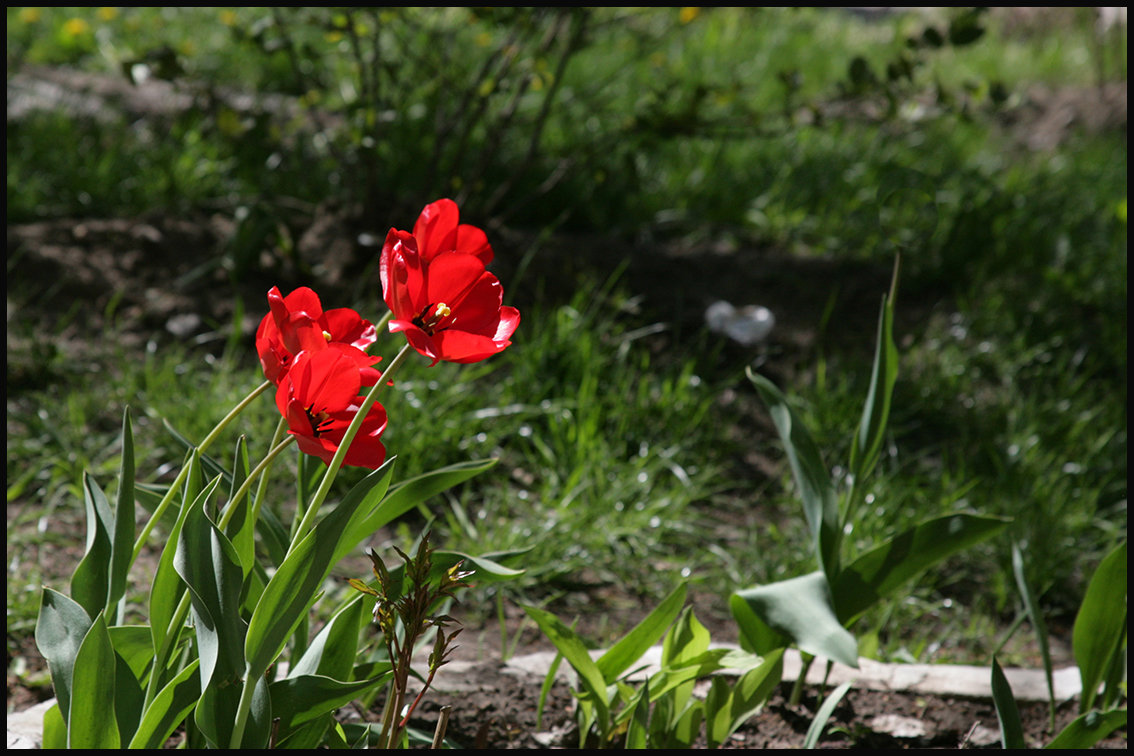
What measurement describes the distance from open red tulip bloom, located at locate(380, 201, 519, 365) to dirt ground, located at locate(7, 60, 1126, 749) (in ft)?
2.58

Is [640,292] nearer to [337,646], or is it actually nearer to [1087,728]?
[1087,728]

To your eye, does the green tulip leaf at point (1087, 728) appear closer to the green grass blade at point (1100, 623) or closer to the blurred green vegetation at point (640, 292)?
the green grass blade at point (1100, 623)

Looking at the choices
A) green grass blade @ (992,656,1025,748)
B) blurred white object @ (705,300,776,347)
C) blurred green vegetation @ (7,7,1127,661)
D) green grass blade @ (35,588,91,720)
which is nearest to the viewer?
green grass blade @ (35,588,91,720)

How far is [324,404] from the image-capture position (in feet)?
2.95

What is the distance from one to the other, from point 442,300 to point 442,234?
77 mm

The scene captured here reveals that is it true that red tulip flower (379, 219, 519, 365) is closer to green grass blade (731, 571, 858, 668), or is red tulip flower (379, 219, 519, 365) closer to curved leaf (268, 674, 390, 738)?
curved leaf (268, 674, 390, 738)

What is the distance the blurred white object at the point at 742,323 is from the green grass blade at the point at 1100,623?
1.39 metres

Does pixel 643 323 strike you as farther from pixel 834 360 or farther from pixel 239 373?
pixel 239 373

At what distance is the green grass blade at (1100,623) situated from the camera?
4.50ft

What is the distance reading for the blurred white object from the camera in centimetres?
271

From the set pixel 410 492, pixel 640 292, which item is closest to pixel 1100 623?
pixel 410 492

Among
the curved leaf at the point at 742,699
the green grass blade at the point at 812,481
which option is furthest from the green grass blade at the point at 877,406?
the curved leaf at the point at 742,699

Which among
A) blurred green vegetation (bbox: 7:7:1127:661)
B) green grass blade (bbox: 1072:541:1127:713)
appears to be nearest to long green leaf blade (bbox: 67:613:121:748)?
blurred green vegetation (bbox: 7:7:1127:661)

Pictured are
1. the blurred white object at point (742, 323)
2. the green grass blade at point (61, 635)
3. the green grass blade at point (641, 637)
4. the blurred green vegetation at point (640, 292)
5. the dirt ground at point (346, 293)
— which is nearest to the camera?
the green grass blade at point (61, 635)
